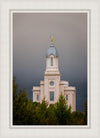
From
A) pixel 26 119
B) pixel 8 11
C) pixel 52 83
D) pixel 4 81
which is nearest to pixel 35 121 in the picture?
pixel 26 119

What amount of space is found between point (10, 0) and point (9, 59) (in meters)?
1.69

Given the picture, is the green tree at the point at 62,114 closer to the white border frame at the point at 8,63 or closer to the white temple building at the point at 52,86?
the white border frame at the point at 8,63

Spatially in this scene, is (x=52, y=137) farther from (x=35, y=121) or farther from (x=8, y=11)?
(x=8, y=11)

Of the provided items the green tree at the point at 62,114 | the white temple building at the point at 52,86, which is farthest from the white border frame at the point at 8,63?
the white temple building at the point at 52,86

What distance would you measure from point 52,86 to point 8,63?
9.42 m

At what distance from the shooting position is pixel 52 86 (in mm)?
16875

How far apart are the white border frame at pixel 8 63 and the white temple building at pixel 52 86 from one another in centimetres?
682

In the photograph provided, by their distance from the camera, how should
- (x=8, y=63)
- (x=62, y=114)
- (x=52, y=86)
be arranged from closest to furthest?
(x=8, y=63) → (x=62, y=114) → (x=52, y=86)

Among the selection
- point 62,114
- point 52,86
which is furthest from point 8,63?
point 52,86

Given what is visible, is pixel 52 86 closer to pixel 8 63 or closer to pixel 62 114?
pixel 62 114

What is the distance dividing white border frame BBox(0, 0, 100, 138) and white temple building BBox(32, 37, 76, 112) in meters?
6.82

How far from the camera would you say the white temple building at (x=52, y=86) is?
1511 cm

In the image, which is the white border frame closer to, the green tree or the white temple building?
the green tree

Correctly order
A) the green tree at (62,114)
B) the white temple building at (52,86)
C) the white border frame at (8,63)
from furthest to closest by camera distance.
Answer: the white temple building at (52,86) < the green tree at (62,114) < the white border frame at (8,63)
